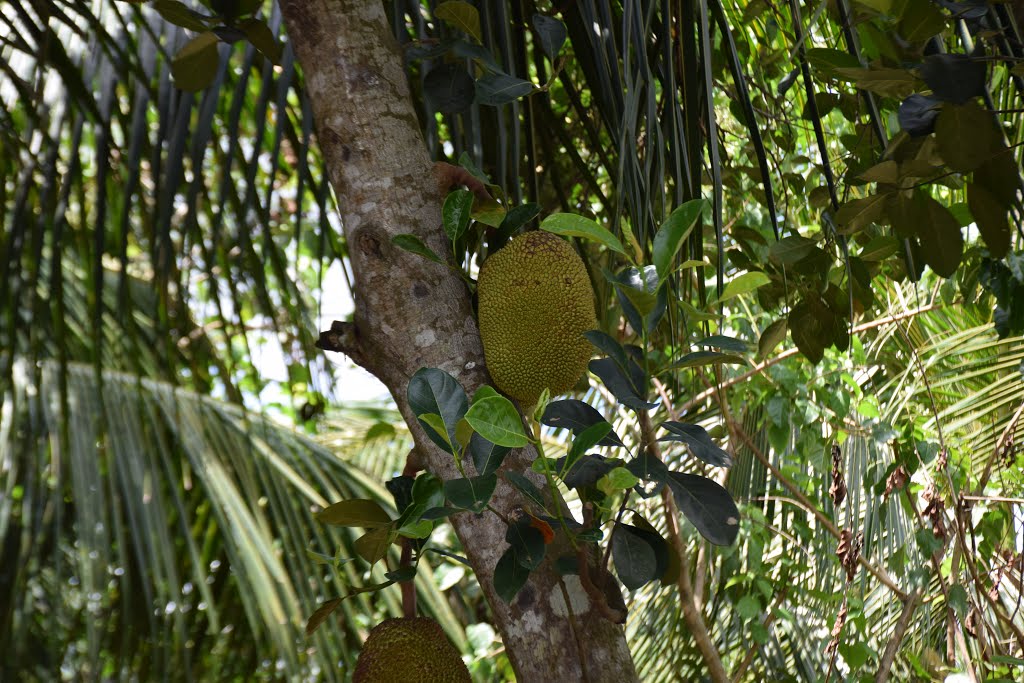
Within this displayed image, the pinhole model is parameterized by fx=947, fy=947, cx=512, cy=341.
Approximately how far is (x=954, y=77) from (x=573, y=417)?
320 millimetres

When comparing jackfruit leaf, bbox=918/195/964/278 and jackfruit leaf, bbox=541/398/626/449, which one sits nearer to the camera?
jackfruit leaf, bbox=541/398/626/449

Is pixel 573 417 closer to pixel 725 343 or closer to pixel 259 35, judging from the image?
pixel 725 343

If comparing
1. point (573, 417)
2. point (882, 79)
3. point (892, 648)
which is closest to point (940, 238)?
point (882, 79)

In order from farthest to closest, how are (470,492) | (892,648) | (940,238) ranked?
(892,648)
(940,238)
(470,492)

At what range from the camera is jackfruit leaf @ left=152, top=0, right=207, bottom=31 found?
772 millimetres

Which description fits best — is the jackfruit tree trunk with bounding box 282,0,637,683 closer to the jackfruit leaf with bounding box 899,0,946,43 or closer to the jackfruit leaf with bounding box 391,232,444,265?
the jackfruit leaf with bounding box 391,232,444,265

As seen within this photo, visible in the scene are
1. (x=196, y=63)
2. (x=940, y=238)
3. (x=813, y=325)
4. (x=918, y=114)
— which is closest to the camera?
(x=918, y=114)

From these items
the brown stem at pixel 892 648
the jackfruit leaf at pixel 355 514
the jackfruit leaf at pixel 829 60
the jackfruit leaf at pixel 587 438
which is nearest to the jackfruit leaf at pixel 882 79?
the jackfruit leaf at pixel 829 60

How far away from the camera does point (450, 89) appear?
776 millimetres

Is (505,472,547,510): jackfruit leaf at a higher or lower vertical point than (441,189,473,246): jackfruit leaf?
lower

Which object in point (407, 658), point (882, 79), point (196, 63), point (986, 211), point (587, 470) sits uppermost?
point (196, 63)

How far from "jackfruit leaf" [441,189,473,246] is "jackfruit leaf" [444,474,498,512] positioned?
0.19 meters

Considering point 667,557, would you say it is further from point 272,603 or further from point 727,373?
point 727,373

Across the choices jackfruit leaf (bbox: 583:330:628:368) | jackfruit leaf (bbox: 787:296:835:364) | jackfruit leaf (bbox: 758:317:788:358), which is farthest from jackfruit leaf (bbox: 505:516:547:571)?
jackfruit leaf (bbox: 758:317:788:358)
